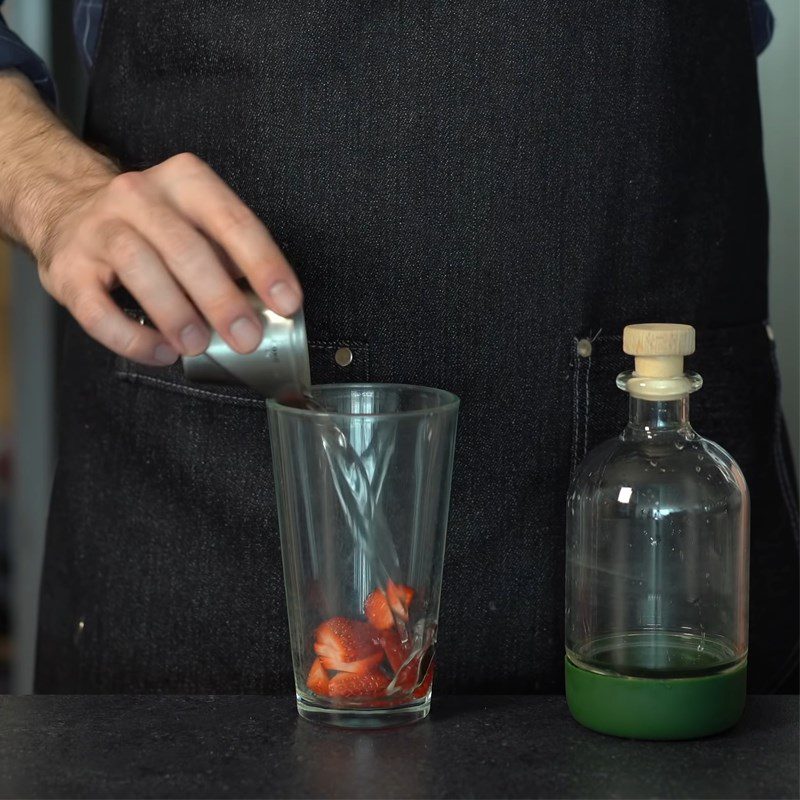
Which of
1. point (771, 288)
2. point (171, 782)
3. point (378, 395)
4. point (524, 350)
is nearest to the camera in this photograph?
point (171, 782)

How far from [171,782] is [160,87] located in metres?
0.55

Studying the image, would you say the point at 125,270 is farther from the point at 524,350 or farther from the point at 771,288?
the point at 771,288

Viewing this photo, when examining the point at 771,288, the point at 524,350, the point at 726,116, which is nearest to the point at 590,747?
the point at 524,350

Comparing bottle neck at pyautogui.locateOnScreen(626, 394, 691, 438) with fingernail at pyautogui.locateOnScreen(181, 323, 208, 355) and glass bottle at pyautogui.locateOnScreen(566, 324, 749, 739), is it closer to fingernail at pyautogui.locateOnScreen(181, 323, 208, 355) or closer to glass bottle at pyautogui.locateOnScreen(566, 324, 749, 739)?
glass bottle at pyautogui.locateOnScreen(566, 324, 749, 739)

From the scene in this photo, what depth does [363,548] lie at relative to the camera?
727 millimetres

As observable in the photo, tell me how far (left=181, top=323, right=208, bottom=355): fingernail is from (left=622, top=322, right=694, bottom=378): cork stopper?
0.25 metres

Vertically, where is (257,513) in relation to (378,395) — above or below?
below

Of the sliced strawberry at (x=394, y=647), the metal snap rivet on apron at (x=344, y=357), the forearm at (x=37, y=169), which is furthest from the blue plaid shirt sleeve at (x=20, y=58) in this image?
the sliced strawberry at (x=394, y=647)

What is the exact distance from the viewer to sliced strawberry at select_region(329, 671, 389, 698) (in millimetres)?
746

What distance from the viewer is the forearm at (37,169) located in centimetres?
85

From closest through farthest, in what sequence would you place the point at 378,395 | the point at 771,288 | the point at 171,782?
the point at 171,782, the point at 378,395, the point at 771,288

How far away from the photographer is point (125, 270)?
2.35 feet

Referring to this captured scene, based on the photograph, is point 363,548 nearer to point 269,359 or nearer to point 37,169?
point 269,359

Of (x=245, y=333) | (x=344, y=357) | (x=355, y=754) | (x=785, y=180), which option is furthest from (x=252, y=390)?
(x=785, y=180)
